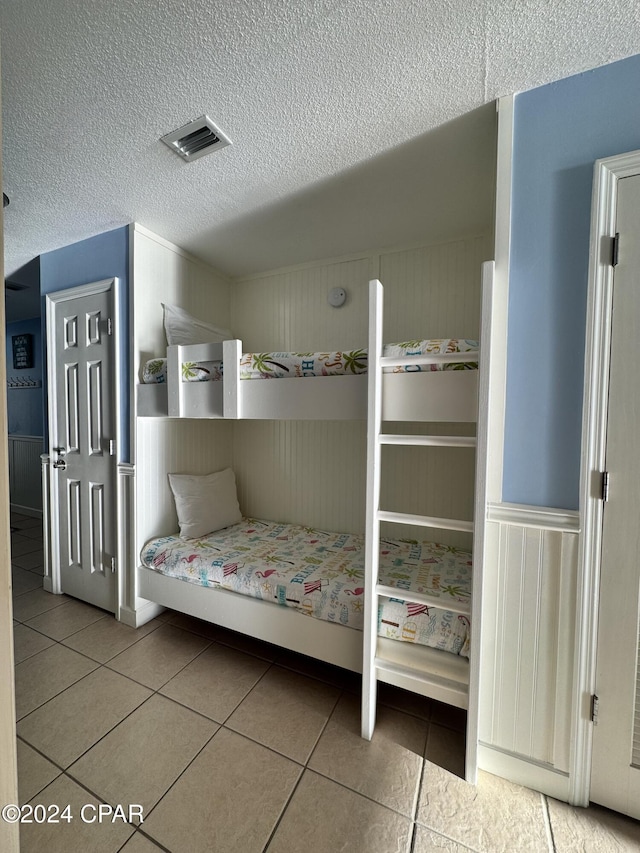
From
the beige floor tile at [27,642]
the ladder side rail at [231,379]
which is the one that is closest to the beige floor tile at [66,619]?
the beige floor tile at [27,642]

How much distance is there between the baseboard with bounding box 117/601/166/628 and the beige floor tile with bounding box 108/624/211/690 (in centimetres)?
13

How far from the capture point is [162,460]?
2365 millimetres

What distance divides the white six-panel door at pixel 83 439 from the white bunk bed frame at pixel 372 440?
0.74 meters

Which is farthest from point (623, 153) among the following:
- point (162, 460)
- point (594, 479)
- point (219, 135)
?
point (162, 460)

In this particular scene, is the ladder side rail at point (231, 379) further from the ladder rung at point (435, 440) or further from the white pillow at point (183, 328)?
the ladder rung at point (435, 440)

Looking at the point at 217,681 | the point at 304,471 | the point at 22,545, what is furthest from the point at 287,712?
the point at 22,545

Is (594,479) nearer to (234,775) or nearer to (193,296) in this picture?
(234,775)

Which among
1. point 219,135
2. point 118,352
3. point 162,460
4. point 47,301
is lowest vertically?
point 162,460

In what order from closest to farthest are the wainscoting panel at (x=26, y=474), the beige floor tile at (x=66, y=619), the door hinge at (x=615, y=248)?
1. the door hinge at (x=615, y=248)
2. the beige floor tile at (x=66, y=619)
3. the wainscoting panel at (x=26, y=474)

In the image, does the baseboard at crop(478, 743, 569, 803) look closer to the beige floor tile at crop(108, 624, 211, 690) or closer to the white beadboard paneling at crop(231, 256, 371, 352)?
the beige floor tile at crop(108, 624, 211, 690)

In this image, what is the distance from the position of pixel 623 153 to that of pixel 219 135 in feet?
4.76

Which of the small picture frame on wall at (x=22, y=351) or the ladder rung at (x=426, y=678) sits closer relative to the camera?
the ladder rung at (x=426, y=678)

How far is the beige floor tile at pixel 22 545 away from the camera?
332 centimetres

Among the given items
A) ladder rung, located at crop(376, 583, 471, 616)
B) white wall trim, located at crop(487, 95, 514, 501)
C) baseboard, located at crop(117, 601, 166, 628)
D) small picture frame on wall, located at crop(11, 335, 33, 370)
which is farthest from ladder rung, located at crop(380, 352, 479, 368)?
small picture frame on wall, located at crop(11, 335, 33, 370)
